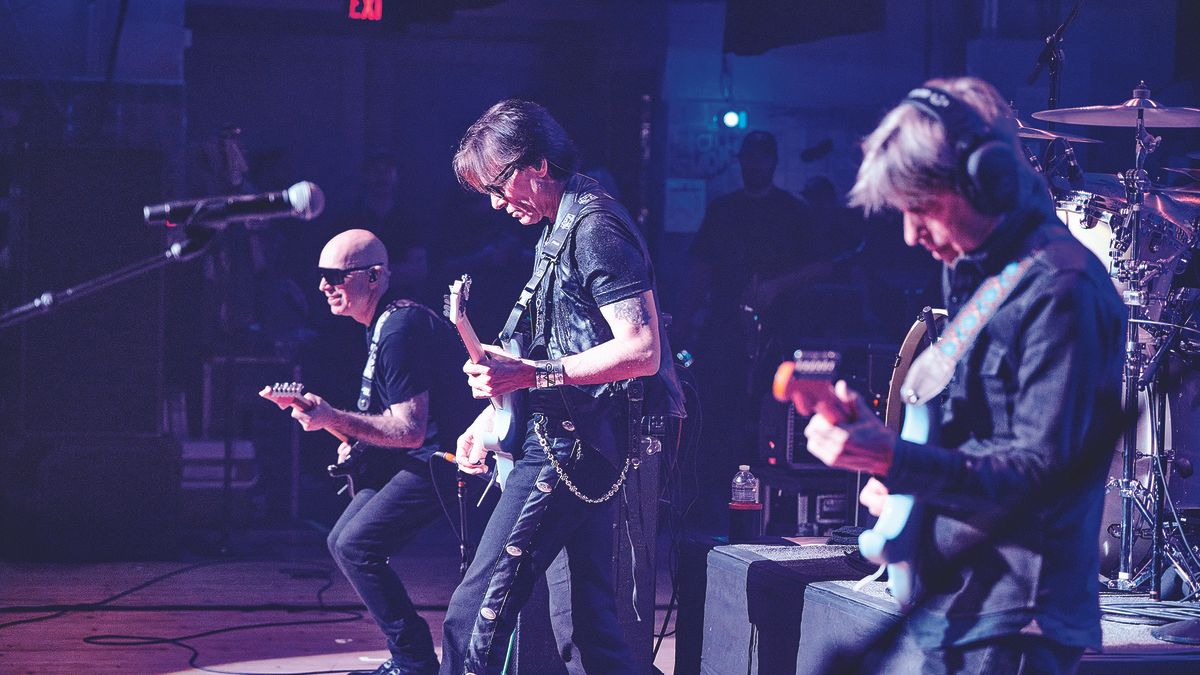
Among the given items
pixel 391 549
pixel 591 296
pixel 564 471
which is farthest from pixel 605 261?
pixel 391 549

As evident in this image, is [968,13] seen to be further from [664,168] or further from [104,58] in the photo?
[104,58]

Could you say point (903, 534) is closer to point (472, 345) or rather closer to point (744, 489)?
point (472, 345)

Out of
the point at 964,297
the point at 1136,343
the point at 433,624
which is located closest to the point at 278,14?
the point at 433,624

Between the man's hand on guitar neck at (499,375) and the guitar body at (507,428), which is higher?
the man's hand on guitar neck at (499,375)

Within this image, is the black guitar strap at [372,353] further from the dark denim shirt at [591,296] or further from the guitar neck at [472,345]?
the dark denim shirt at [591,296]

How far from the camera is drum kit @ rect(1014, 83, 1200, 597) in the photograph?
4.81 meters

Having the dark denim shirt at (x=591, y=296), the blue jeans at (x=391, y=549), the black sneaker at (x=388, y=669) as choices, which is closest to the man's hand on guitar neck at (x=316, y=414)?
the blue jeans at (x=391, y=549)

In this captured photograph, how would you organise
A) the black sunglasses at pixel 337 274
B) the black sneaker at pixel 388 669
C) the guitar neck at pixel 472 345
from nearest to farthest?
the guitar neck at pixel 472 345, the black sneaker at pixel 388 669, the black sunglasses at pixel 337 274

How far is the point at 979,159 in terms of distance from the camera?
2039 millimetres

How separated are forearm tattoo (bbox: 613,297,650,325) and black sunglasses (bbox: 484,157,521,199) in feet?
1.59

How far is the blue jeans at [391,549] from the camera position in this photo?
4488 mm

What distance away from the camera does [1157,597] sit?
4.48 meters

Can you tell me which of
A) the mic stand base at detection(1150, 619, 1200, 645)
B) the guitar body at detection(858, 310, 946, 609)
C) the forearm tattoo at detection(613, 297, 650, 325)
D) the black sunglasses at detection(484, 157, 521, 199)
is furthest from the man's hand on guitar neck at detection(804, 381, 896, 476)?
the mic stand base at detection(1150, 619, 1200, 645)

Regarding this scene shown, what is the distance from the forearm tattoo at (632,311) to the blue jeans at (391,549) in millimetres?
1514
